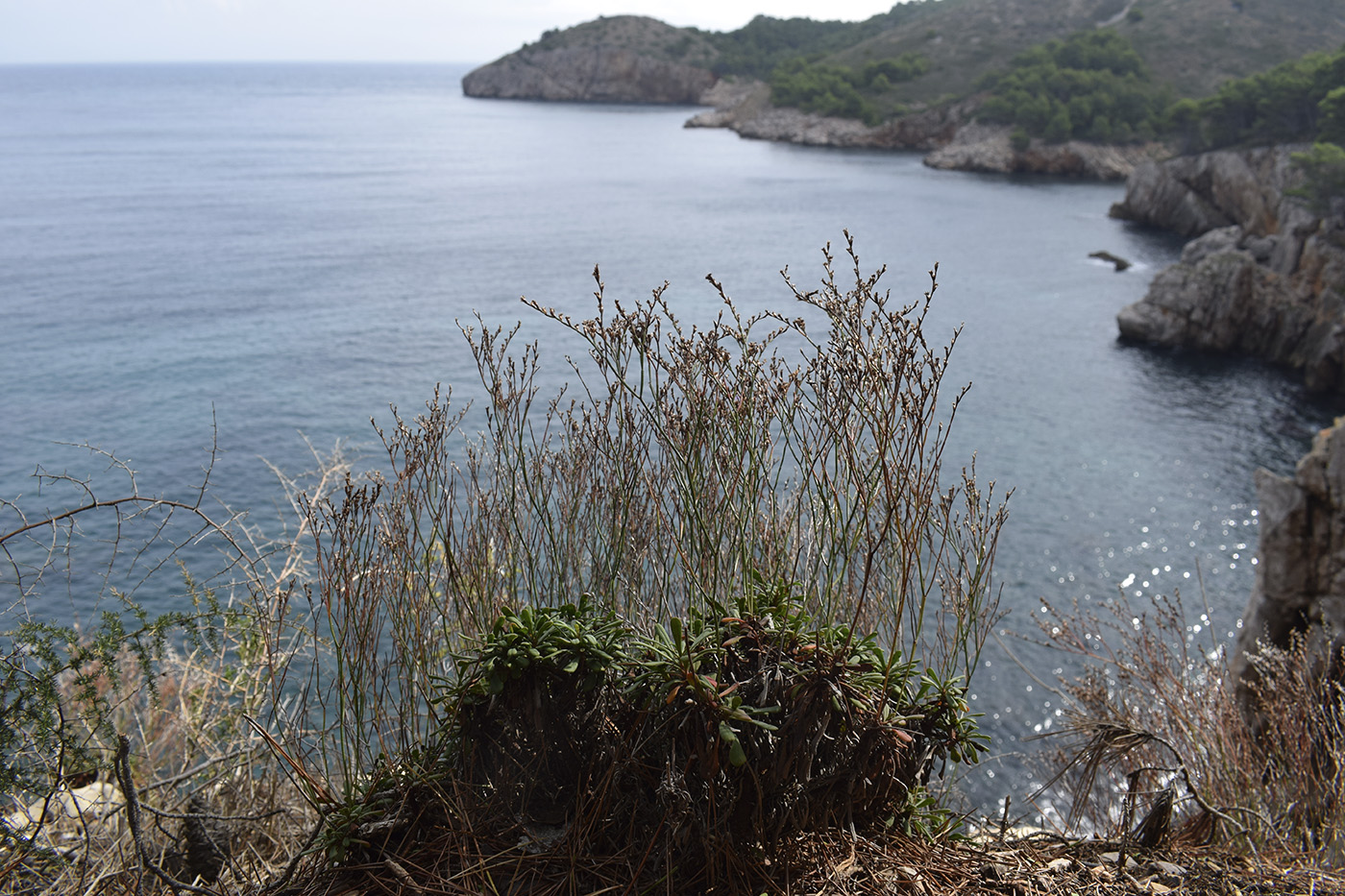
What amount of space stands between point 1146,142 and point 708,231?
41.4 metres

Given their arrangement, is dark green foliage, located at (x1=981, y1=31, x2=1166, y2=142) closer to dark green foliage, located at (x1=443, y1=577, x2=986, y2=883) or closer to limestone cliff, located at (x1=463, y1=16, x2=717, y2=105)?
limestone cliff, located at (x1=463, y1=16, x2=717, y2=105)

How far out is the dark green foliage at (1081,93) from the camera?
63969 millimetres

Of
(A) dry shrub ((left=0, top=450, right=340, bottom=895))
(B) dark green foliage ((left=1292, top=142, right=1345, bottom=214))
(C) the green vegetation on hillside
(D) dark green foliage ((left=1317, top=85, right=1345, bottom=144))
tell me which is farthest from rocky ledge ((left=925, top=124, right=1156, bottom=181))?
(A) dry shrub ((left=0, top=450, right=340, bottom=895))

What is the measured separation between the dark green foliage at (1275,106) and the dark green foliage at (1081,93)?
16.9 metres

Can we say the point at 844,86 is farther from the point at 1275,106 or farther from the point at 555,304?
the point at 555,304

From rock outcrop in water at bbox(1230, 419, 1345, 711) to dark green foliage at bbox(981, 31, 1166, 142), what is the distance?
5987 centimetres

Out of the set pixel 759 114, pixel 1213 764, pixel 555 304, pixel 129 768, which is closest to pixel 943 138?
pixel 759 114

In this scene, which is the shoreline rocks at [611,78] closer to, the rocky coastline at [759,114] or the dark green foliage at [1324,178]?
the rocky coastline at [759,114]

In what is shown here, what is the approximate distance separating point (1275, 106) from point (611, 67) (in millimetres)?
91109

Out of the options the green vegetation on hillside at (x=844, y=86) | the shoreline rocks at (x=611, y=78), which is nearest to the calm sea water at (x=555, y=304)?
the green vegetation on hillside at (x=844, y=86)

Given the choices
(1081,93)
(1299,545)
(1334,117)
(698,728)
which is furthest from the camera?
(1081,93)

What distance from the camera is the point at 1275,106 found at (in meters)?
43.8

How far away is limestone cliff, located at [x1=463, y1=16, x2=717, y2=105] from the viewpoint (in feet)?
387

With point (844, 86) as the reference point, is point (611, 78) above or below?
above
